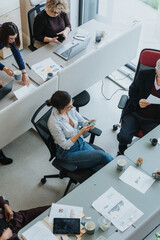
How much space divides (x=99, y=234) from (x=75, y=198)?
334 mm

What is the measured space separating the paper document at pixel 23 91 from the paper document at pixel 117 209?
130 cm

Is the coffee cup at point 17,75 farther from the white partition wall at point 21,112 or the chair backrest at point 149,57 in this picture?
the chair backrest at point 149,57

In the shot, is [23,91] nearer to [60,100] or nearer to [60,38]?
[60,100]

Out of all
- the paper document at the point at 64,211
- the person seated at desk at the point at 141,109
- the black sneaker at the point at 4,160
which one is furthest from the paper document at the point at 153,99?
the black sneaker at the point at 4,160

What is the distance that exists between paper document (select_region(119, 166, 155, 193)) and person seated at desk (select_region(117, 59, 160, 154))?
2.16 feet

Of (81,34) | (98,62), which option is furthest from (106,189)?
(81,34)

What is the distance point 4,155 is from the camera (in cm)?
374

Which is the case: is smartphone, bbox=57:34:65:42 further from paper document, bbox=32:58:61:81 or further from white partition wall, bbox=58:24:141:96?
white partition wall, bbox=58:24:141:96

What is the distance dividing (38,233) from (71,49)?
212 cm

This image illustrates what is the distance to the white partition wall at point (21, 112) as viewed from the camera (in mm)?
3186

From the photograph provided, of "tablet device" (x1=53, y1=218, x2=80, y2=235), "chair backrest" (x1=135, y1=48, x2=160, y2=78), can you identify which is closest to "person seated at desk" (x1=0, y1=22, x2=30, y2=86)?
"chair backrest" (x1=135, y1=48, x2=160, y2=78)

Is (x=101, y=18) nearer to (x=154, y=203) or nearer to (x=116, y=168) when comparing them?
(x=116, y=168)

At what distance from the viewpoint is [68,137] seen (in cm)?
321

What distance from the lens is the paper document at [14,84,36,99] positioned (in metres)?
3.34
